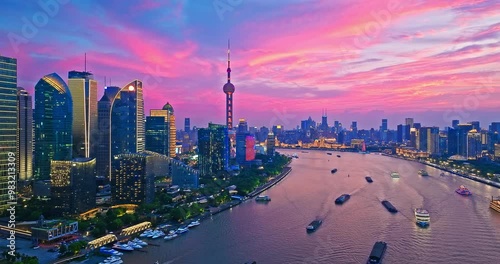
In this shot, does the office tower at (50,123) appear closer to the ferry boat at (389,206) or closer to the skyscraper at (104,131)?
the skyscraper at (104,131)

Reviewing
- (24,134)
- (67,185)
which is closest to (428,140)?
(24,134)

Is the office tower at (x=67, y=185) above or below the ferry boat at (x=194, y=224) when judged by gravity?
above

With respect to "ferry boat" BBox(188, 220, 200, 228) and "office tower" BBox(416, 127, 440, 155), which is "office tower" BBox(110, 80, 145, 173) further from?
"office tower" BBox(416, 127, 440, 155)

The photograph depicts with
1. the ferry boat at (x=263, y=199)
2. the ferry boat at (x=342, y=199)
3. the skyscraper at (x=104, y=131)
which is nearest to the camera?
the ferry boat at (x=342, y=199)

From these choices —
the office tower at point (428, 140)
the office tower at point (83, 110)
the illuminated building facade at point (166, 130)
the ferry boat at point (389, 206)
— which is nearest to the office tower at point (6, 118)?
the office tower at point (83, 110)

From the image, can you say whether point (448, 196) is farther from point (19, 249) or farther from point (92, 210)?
point (19, 249)

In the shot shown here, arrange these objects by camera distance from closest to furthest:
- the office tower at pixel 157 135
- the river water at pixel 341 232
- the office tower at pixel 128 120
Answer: the river water at pixel 341 232 < the office tower at pixel 128 120 < the office tower at pixel 157 135

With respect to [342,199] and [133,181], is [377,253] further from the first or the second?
[133,181]
